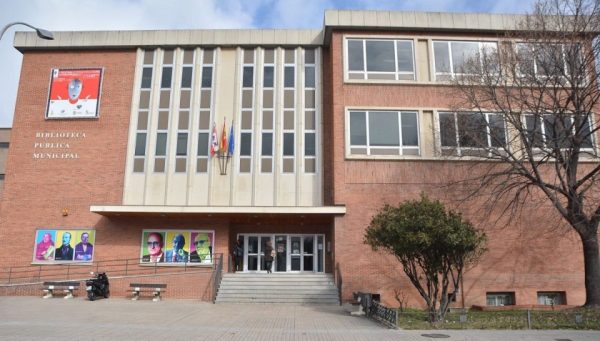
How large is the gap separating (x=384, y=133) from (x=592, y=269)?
9.49 meters

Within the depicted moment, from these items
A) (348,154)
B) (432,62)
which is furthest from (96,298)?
(432,62)

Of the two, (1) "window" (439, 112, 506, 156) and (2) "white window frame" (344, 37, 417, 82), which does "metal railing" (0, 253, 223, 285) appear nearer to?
(2) "white window frame" (344, 37, 417, 82)

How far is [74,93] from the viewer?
78.8 ft

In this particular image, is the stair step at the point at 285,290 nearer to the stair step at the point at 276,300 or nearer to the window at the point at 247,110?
the stair step at the point at 276,300

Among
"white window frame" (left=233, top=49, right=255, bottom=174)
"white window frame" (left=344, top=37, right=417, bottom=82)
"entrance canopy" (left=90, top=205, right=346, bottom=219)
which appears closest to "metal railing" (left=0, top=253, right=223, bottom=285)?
"entrance canopy" (left=90, top=205, right=346, bottom=219)

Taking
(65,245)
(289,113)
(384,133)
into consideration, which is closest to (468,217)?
(384,133)

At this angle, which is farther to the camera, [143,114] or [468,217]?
[143,114]

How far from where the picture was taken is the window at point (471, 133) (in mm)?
18611

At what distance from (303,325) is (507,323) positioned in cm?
543

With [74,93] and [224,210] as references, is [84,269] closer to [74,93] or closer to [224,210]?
[224,210]

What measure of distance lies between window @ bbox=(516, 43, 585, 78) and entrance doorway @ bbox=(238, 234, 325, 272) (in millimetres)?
11534

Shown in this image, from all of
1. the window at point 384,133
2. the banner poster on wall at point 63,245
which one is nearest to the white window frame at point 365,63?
the window at point 384,133

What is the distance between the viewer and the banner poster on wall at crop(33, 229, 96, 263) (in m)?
22.1

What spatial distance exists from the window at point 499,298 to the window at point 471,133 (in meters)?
6.09
